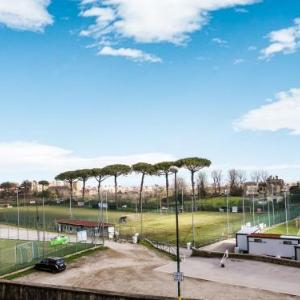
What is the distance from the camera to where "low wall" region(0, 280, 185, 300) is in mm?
26953

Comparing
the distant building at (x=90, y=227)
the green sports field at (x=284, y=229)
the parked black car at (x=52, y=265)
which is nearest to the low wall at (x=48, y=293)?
the parked black car at (x=52, y=265)

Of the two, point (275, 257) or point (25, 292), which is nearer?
point (25, 292)

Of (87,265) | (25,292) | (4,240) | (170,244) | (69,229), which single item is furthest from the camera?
(69,229)

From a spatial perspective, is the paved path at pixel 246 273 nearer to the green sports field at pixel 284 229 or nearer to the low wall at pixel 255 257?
the low wall at pixel 255 257

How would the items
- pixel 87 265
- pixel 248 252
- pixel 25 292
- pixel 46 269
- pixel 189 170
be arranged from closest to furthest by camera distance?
1. pixel 25 292
2. pixel 46 269
3. pixel 87 265
4. pixel 248 252
5. pixel 189 170

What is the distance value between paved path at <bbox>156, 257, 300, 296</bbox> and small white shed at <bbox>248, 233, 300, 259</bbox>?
4.03 meters

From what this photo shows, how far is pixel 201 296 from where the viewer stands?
33219 millimetres

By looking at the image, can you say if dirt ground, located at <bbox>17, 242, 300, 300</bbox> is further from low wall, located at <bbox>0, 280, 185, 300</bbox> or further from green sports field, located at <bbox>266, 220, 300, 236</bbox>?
green sports field, located at <bbox>266, 220, 300, 236</bbox>

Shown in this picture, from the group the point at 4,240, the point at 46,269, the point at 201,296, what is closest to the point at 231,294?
the point at 201,296

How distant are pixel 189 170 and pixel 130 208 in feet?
65.0

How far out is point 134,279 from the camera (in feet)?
128

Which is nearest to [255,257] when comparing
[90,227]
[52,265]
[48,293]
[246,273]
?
[246,273]

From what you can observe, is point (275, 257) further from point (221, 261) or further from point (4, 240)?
point (4, 240)

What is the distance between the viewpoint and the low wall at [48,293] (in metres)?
27.0
